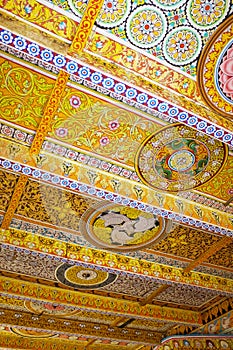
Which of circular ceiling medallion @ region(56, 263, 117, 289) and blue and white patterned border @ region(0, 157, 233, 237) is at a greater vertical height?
blue and white patterned border @ region(0, 157, 233, 237)

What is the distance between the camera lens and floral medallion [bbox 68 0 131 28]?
9.77ft

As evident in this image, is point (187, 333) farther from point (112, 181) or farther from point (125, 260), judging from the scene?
point (112, 181)

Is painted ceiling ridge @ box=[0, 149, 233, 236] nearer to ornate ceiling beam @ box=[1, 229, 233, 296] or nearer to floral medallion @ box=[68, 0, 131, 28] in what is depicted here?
ornate ceiling beam @ box=[1, 229, 233, 296]

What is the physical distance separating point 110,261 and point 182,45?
161 inches

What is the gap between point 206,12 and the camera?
309 centimetres

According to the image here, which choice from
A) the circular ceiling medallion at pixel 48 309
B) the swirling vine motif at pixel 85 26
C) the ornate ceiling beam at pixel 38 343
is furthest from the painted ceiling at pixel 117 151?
the ornate ceiling beam at pixel 38 343

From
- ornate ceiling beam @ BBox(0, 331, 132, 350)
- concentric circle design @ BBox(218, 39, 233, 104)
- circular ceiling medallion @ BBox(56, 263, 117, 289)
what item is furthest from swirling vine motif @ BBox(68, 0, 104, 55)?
ornate ceiling beam @ BBox(0, 331, 132, 350)

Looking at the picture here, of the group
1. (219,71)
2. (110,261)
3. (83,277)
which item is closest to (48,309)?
(83,277)

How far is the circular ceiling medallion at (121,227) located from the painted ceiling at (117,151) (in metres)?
0.02

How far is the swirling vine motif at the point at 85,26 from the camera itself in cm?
294

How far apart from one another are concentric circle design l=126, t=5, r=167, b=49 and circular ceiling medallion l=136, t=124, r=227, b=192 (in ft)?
3.91

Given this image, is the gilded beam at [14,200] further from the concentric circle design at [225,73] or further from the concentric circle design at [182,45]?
the concentric circle design at [225,73]

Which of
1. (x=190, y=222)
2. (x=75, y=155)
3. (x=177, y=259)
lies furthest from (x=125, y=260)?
(x=75, y=155)

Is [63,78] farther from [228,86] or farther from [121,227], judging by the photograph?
[121,227]
